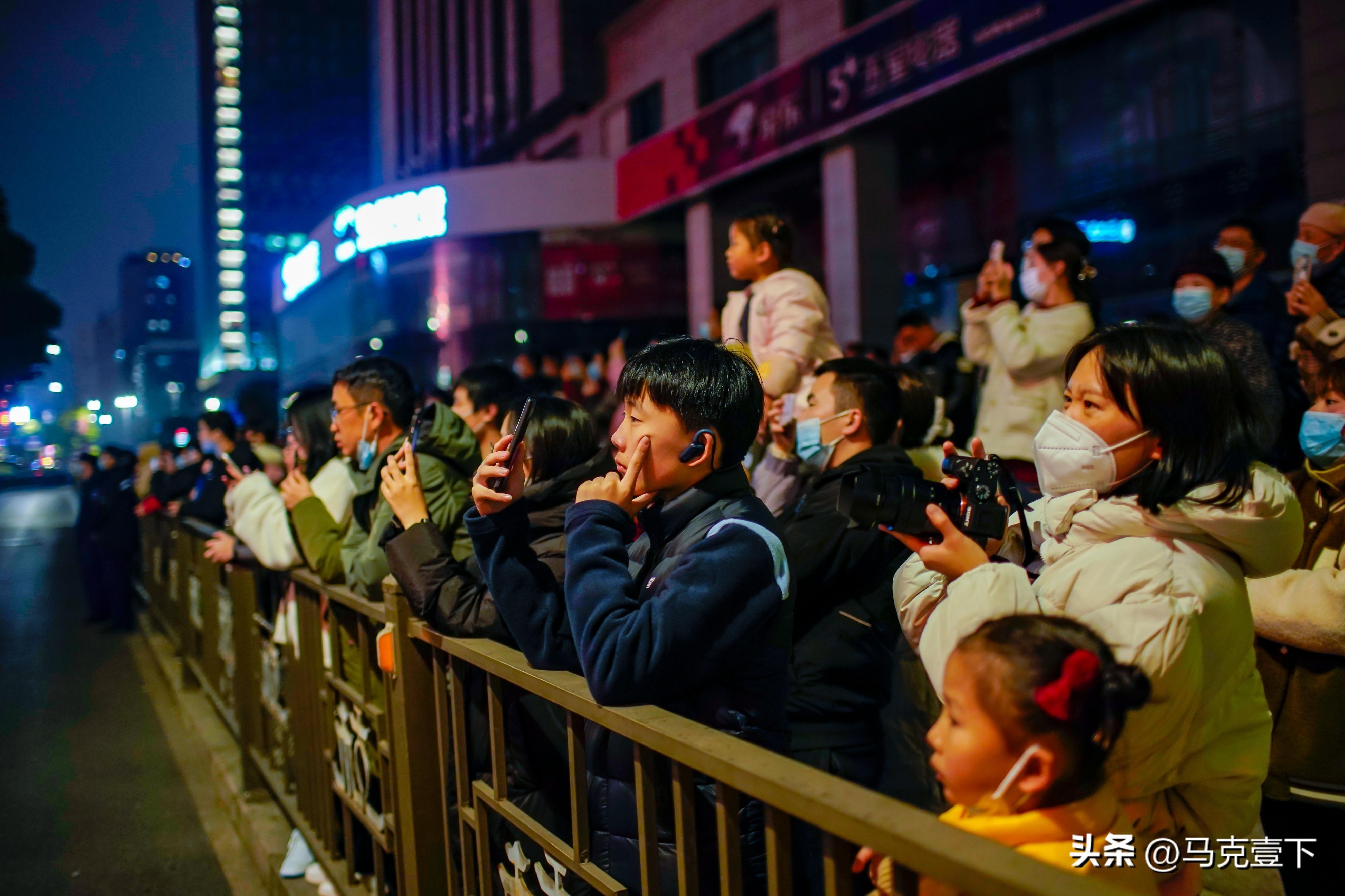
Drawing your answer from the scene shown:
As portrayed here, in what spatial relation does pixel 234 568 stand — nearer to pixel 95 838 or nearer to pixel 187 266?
pixel 95 838

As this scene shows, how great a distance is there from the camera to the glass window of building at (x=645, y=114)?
19547 mm

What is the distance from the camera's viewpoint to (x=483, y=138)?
2820 cm

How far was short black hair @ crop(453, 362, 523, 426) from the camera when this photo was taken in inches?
185

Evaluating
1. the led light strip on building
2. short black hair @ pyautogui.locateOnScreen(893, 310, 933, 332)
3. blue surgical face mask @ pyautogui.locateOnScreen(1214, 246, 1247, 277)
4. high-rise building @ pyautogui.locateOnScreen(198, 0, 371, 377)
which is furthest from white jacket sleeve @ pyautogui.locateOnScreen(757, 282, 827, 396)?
the led light strip on building

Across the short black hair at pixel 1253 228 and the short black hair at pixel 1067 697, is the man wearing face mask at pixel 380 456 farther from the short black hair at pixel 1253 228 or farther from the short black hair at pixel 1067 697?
the short black hair at pixel 1253 228

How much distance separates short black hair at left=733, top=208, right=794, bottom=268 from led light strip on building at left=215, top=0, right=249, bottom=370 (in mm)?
91310

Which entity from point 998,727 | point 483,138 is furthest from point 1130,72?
point 483,138

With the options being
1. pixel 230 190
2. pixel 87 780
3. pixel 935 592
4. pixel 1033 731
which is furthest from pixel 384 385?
pixel 230 190

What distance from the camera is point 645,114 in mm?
20250

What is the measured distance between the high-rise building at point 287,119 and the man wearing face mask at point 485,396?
76.7 metres

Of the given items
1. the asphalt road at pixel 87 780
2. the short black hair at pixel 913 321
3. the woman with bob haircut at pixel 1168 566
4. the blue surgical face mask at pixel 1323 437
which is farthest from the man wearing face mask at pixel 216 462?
the blue surgical face mask at pixel 1323 437

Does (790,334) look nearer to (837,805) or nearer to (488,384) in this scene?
(488,384)

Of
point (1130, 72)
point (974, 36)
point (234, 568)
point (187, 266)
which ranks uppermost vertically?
point (187, 266)

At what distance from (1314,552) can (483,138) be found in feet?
92.8
